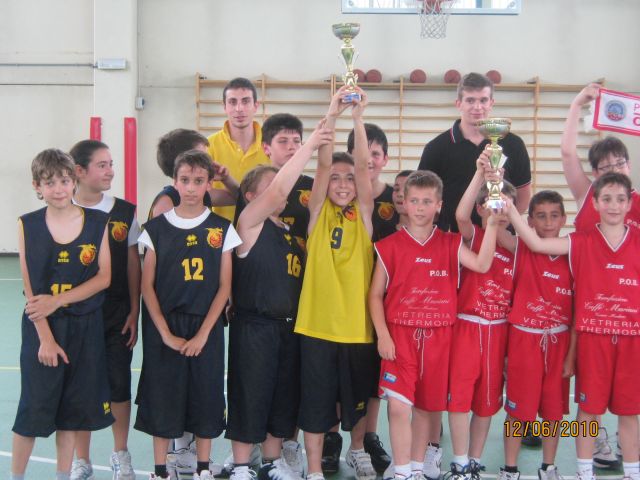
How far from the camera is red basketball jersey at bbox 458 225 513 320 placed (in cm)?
322

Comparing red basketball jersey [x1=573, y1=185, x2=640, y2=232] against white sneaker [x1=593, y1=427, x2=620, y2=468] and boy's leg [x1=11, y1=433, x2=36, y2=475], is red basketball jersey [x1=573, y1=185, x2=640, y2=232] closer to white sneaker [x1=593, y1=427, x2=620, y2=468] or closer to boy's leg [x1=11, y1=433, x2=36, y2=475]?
white sneaker [x1=593, y1=427, x2=620, y2=468]

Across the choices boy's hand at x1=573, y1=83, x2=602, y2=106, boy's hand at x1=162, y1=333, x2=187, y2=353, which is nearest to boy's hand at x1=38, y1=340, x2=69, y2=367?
boy's hand at x1=162, y1=333, x2=187, y2=353

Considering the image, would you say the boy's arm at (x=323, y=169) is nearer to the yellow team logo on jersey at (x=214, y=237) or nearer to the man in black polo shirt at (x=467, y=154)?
the yellow team logo on jersey at (x=214, y=237)

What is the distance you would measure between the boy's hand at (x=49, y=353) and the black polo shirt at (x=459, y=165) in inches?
86.0

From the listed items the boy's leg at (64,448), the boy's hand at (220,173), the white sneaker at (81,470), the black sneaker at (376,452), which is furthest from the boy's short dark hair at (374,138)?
the white sneaker at (81,470)

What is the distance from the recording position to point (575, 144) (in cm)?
359

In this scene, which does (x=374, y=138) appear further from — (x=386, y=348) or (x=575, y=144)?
(x=386, y=348)

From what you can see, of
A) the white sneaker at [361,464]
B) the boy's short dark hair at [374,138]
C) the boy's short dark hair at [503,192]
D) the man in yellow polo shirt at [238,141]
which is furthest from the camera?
the man in yellow polo shirt at [238,141]

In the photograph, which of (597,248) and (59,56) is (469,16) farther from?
(597,248)

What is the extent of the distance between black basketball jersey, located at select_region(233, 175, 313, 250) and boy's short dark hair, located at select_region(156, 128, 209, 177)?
43 cm

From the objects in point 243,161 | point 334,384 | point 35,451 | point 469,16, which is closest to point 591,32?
point 469,16

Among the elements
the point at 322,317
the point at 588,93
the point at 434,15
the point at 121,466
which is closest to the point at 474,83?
the point at 588,93

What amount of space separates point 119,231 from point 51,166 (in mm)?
508

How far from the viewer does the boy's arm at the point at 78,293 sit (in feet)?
9.62
